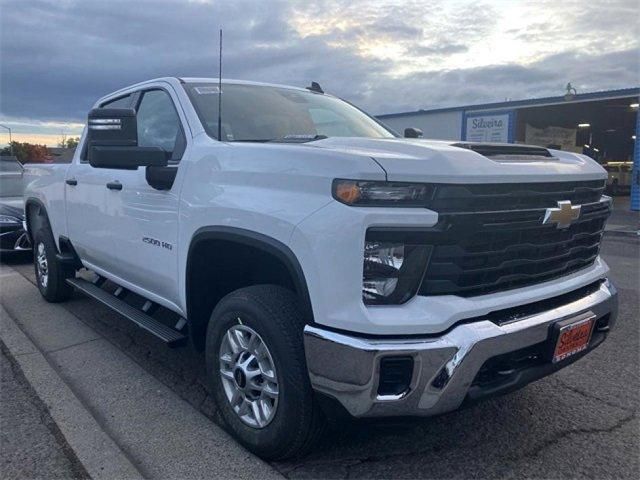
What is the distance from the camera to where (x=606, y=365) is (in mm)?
4043

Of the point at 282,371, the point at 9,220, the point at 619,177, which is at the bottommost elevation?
the point at 9,220

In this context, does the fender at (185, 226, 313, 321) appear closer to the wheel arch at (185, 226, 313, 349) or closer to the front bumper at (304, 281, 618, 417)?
the wheel arch at (185, 226, 313, 349)

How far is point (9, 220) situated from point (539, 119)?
852 inches

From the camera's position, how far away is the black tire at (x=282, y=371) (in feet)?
8.22

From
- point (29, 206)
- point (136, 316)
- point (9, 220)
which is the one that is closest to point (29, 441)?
point (136, 316)

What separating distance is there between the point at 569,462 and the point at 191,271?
2163 mm

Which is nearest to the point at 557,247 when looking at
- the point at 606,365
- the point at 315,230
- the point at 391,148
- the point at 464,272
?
the point at 464,272

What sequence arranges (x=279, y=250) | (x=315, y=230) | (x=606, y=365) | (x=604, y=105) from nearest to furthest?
1. (x=315, y=230)
2. (x=279, y=250)
3. (x=606, y=365)
4. (x=604, y=105)

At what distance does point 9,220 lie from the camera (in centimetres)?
827

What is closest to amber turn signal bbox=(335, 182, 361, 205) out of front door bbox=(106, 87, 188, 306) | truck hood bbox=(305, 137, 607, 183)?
truck hood bbox=(305, 137, 607, 183)

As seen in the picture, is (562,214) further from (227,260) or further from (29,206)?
(29,206)

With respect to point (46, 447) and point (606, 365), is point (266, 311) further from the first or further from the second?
point (606, 365)

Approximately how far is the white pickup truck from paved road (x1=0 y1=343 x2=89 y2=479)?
772 mm

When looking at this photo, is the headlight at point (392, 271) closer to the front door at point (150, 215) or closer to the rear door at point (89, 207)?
the front door at point (150, 215)
